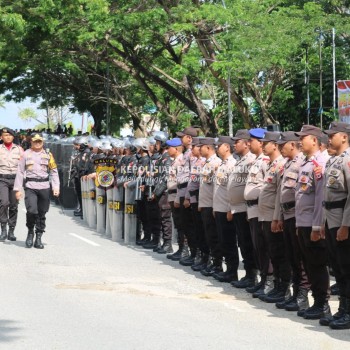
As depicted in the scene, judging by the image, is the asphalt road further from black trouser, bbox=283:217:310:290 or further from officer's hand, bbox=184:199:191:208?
officer's hand, bbox=184:199:191:208

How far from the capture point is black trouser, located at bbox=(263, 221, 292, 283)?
11.4 m

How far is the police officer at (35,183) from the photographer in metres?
16.8

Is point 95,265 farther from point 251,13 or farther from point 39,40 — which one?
point 39,40

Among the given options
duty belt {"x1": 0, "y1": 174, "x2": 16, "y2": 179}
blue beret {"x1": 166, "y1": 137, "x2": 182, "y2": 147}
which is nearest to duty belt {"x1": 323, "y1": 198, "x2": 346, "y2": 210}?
blue beret {"x1": 166, "y1": 137, "x2": 182, "y2": 147}

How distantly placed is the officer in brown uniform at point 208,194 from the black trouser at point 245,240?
108 centimetres

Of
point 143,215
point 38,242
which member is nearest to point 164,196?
point 143,215

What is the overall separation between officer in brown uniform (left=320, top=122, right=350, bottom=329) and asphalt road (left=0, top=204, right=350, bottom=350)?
1.00 ft

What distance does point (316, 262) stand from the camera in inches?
408

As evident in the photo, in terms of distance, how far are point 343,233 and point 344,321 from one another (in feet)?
2.83

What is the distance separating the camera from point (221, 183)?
44.3 ft

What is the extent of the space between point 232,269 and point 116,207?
6.00m

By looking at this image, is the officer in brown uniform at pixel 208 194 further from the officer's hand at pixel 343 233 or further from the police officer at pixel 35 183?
the officer's hand at pixel 343 233

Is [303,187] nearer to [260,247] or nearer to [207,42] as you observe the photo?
[260,247]

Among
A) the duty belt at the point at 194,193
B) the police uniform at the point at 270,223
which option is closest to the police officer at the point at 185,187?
the duty belt at the point at 194,193
